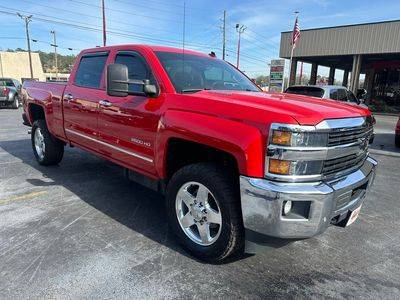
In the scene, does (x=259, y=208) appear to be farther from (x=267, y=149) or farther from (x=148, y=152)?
(x=148, y=152)

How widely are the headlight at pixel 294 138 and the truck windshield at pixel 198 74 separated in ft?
4.11

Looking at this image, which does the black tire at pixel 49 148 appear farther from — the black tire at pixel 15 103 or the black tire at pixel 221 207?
the black tire at pixel 15 103

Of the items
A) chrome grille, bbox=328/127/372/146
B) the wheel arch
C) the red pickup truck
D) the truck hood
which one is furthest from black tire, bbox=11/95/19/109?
chrome grille, bbox=328/127/372/146

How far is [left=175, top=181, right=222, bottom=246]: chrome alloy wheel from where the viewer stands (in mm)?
3129

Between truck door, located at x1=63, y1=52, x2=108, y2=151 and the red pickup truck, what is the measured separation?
31 mm

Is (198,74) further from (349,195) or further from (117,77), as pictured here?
(349,195)

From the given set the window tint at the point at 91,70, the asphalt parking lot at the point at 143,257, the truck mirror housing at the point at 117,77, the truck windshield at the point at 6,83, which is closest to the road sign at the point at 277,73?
the truck windshield at the point at 6,83

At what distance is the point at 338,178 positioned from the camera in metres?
2.93

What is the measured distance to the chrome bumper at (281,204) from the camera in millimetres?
2592

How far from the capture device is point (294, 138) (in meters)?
2.58

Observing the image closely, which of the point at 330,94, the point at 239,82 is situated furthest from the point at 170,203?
the point at 330,94

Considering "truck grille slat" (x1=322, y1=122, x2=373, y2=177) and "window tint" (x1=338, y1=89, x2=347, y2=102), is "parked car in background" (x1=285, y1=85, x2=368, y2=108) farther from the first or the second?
"truck grille slat" (x1=322, y1=122, x2=373, y2=177)

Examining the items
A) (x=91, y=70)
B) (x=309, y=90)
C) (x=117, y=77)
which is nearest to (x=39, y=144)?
(x=91, y=70)

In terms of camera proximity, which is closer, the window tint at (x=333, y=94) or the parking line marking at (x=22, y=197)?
the parking line marking at (x=22, y=197)
